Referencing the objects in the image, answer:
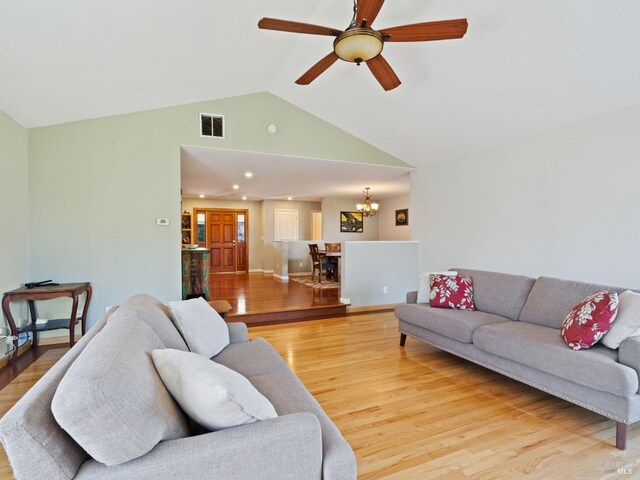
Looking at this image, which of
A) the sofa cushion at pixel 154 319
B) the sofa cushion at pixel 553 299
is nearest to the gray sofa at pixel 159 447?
the sofa cushion at pixel 154 319

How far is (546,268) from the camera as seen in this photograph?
154 inches

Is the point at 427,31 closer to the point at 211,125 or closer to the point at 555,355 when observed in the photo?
the point at 555,355

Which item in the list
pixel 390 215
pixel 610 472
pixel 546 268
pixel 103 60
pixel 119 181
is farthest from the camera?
pixel 390 215

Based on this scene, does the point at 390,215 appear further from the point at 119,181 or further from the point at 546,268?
the point at 119,181

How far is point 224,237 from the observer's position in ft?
34.0

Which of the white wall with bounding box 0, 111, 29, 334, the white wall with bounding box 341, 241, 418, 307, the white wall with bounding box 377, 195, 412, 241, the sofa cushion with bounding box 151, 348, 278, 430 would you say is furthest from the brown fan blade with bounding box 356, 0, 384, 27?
the white wall with bounding box 377, 195, 412, 241

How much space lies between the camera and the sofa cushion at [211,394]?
1.13 metres

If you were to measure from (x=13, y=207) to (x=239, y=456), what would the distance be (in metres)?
3.99

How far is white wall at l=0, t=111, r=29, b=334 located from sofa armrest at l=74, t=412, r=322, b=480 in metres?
3.47

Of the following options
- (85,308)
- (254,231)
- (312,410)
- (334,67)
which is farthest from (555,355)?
(254,231)

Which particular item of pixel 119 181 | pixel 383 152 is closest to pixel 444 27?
pixel 383 152

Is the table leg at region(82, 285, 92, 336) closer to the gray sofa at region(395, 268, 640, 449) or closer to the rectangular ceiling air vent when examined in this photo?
the rectangular ceiling air vent

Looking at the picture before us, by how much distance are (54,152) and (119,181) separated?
2.38 ft

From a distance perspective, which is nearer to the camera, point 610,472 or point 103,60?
point 610,472
